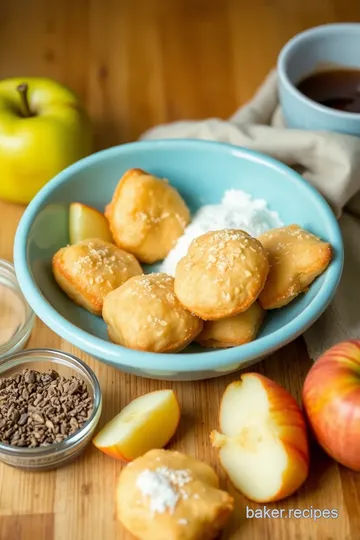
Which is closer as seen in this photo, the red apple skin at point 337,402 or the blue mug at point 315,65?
the red apple skin at point 337,402

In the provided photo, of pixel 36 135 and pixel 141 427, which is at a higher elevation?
pixel 36 135

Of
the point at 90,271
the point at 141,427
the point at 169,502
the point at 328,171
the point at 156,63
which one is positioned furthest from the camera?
the point at 156,63

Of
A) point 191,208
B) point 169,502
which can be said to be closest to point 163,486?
point 169,502

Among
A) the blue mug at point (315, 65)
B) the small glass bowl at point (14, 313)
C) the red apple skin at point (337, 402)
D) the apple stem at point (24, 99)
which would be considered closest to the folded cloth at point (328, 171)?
the blue mug at point (315, 65)

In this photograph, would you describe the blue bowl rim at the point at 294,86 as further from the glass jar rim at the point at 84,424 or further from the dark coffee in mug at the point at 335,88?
the glass jar rim at the point at 84,424

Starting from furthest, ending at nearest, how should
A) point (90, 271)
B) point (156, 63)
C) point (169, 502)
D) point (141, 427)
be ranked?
point (156, 63)
point (90, 271)
point (141, 427)
point (169, 502)

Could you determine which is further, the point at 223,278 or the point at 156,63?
the point at 156,63

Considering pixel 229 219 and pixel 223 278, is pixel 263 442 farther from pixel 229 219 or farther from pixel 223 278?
pixel 229 219
